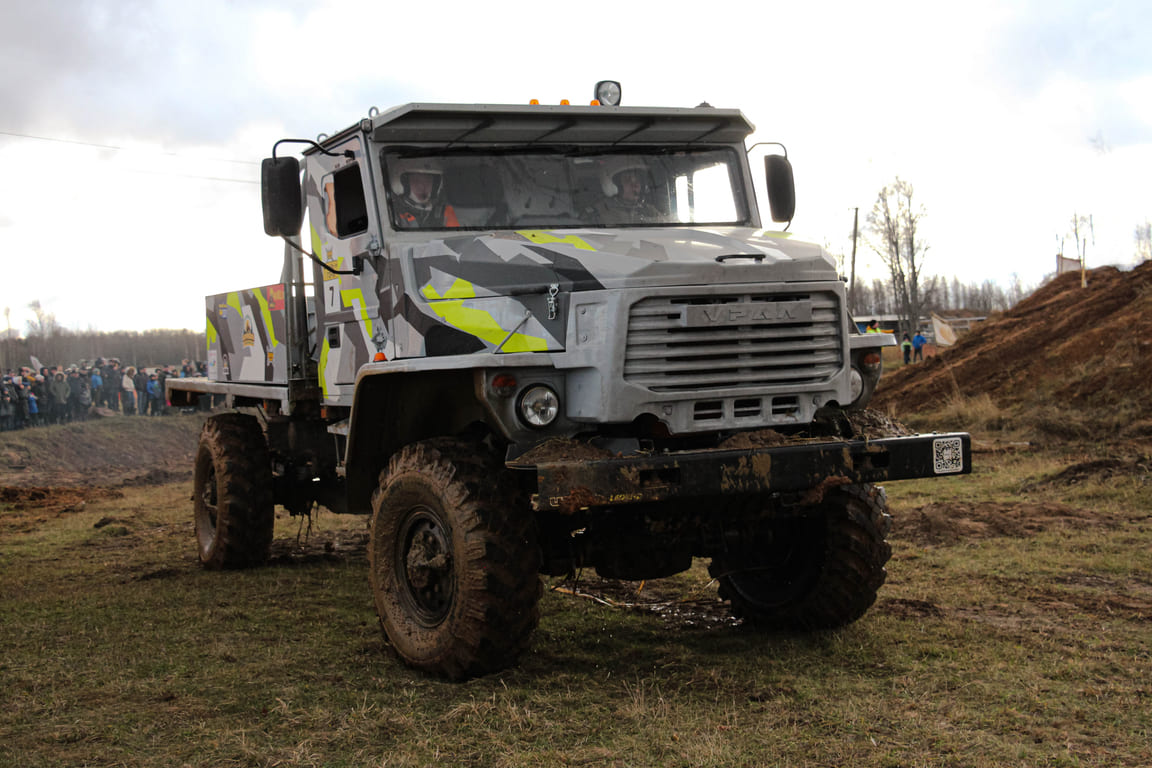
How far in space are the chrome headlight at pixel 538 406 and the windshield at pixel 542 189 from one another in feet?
4.31

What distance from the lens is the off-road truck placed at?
16.8 ft

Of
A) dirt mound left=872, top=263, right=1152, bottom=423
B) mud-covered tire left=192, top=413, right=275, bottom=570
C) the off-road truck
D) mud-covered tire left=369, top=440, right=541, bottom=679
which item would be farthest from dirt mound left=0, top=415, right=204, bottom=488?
dirt mound left=872, top=263, right=1152, bottom=423

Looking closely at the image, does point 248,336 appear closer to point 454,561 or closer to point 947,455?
point 454,561

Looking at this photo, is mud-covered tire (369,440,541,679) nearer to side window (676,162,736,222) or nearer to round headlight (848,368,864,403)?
round headlight (848,368,864,403)

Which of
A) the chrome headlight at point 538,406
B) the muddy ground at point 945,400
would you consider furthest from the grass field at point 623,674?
the chrome headlight at point 538,406

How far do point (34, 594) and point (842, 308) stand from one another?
5964 millimetres

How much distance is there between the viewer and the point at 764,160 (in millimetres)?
7074

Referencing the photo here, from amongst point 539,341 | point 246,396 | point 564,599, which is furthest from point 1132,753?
point 246,396

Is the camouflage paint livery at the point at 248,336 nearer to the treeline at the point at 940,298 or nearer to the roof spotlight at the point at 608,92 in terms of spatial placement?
the roof spotlight at the point at 608,92

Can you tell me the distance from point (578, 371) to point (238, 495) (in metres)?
4.35

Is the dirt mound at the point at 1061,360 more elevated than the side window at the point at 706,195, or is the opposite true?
the side window at the point at 706,195

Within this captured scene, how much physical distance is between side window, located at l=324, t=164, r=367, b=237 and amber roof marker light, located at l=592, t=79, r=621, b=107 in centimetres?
149

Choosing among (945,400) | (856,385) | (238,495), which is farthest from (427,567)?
(945,400)

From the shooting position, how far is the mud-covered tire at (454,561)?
5125mm
